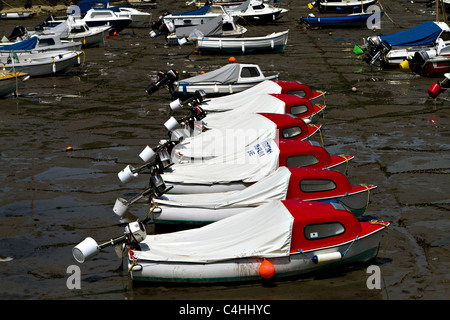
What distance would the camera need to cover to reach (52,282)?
13500 millimetres

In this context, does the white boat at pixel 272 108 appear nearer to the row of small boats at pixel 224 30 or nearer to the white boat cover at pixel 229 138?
the white boat cover at pixel 229 138

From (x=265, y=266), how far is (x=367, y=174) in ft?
26.8

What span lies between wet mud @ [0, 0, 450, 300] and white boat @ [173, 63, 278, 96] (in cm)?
144

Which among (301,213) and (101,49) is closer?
(301,213)

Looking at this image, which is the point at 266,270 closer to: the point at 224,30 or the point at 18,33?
the point at 224,30

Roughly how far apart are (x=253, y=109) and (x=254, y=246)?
33.4 feet

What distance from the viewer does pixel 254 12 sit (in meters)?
51.8

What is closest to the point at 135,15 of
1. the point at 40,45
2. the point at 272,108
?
the point at 40,45

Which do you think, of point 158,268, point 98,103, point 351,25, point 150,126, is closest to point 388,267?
point 158,268

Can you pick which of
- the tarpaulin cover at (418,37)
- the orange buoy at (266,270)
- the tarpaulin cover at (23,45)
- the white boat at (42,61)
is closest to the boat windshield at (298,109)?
the orange buoy at (266,270)

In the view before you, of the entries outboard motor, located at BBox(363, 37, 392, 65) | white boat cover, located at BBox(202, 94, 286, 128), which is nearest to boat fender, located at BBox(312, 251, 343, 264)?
white boat cover, located at BBox(202, 94, 286, 128)

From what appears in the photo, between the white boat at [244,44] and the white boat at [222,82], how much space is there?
10647 millimetres

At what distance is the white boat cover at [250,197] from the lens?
15.5 m

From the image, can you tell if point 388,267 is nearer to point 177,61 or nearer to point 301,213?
point 301,213
